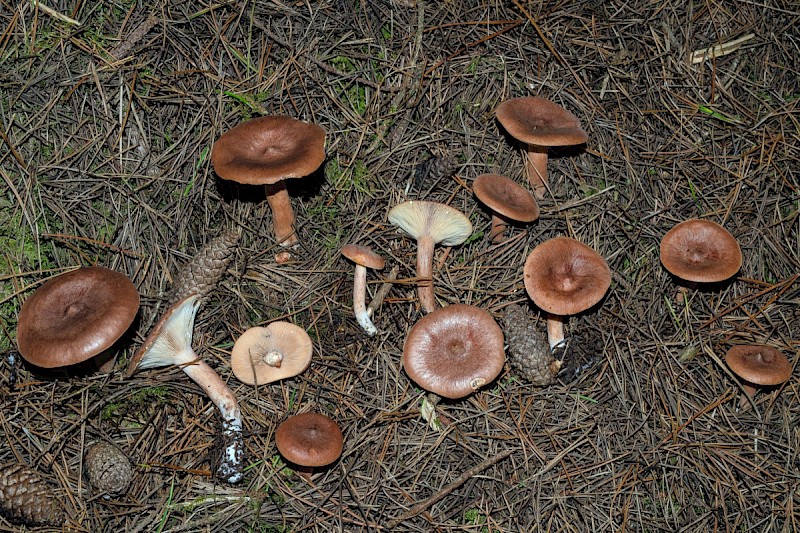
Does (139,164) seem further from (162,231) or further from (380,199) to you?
(380,199)

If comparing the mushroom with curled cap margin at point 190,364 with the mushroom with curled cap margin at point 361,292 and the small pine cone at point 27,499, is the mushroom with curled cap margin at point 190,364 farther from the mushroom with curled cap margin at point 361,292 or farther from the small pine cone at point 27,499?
the mushroom with curled cap margin at point 361,292

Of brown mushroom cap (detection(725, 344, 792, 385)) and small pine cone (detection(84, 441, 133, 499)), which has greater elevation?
small pine cone (detection(84, 441, 133, 499))

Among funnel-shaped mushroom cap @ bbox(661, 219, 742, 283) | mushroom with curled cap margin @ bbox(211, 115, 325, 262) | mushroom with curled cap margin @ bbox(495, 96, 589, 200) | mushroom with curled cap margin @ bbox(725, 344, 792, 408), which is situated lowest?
mushroom with curled cap margin @ bbox(725, 344, 792, 408)

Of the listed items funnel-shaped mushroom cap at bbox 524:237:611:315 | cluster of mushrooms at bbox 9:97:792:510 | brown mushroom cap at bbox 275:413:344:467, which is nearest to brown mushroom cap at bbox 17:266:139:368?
cluster of mushrooms at bbox 9:97:792:510

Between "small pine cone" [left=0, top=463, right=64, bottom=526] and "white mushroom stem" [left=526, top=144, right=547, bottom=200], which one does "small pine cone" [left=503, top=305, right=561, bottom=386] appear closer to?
"white mushroom stem" [left=526, top=144, right=547, bottom=200]

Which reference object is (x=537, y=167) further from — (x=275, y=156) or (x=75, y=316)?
(x=75, y=316)

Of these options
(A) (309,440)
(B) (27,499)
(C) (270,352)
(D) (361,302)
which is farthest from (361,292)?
(B) (27,499)

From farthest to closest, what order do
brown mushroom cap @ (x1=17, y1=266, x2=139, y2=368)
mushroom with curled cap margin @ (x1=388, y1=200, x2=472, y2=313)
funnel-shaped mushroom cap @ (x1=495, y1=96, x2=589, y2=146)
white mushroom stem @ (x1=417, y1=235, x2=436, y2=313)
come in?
white mushroom stem @ (x1=417, y1=235, x2=436, y2=313)
funnel-shaped mushroom cap @ (x1=495, y1=96, x2=589, y2=146)
mushroom with curled cap margin @ (x1=388, y1=200, x2=472, y2=313)
brown mushroom cap @ (x1=17, y1=266, x2=139, y2=368)
